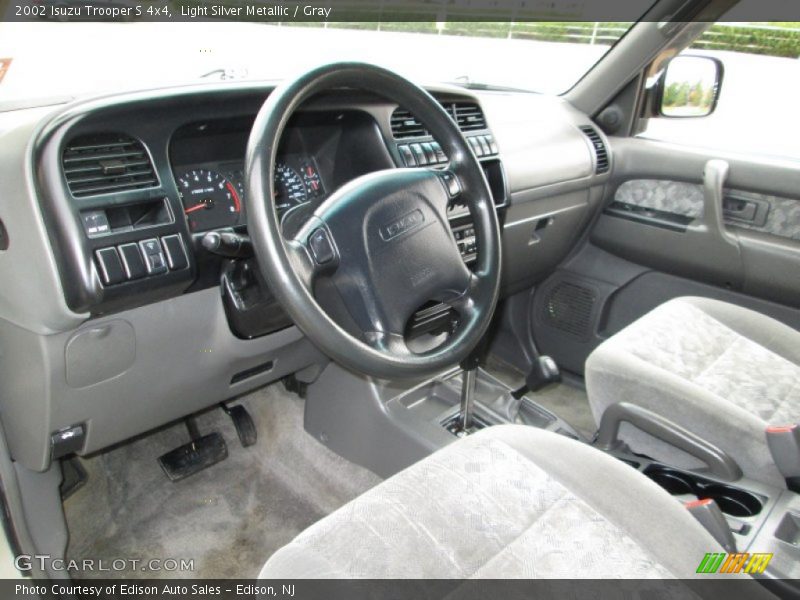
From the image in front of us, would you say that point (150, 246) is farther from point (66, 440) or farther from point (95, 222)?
point (66, 440)

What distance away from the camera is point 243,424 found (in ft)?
6.88

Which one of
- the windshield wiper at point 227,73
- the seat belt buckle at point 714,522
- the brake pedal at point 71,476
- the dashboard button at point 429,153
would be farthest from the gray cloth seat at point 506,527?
the brake pedal at point 71,476

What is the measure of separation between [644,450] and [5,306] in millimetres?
1460

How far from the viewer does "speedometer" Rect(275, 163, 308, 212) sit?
1470mm

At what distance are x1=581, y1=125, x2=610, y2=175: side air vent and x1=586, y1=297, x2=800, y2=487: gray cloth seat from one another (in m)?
0.74

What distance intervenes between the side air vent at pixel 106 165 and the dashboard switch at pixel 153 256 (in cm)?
10

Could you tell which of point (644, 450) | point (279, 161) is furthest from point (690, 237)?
point (279, 161)

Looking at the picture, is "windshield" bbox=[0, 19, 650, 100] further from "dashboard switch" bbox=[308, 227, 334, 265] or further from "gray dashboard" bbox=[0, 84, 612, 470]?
"dashboard switch" bbox=[308, 227, 334, 265]

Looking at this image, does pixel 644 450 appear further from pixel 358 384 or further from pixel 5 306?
pixel 5 306

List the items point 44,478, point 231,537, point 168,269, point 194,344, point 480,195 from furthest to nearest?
1. point 231,537
2. point 44,478
3. point 194,344
4. point 480,195
5. point 168,269

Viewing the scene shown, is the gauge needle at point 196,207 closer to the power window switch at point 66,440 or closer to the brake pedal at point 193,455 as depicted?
the power window switch at point 66,440

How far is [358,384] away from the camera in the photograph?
6.29 feet

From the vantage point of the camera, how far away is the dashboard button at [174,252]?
1.23 meters

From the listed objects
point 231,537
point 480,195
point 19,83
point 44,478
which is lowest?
point 231,537
